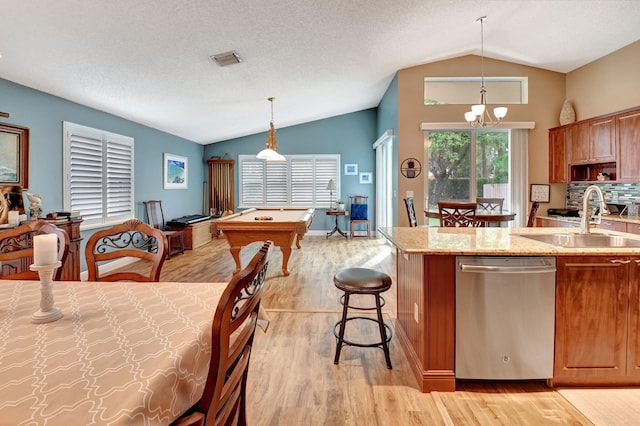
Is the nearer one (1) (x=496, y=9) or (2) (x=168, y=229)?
(1) (x=496, y=9)

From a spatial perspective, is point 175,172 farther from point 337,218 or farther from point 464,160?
point 464,160

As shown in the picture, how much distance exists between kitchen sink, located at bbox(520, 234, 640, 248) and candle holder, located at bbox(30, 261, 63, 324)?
8.84ft

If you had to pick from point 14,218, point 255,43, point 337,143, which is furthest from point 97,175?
point 337,143

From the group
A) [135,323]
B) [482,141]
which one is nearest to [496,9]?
[482,141]

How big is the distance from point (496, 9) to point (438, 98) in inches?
74.5

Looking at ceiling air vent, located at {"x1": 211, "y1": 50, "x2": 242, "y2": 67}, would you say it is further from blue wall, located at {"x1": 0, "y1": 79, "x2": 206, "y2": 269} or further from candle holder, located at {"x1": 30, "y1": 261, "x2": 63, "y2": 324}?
candle holder, located at {"x1": 30, "y1": 261, "x2": 63, "y2": 324}

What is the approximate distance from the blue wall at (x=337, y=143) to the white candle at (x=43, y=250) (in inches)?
315

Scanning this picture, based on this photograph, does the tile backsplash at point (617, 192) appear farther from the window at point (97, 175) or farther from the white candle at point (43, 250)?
the window at point (97, 175)

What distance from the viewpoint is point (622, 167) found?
4.51 metres

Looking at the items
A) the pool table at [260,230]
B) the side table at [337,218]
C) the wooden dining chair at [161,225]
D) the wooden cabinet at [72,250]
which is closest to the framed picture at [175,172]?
the wooden dining chair at [161,225]

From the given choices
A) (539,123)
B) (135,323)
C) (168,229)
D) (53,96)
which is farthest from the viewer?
(168,229)

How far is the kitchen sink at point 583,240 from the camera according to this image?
2430 millimetres

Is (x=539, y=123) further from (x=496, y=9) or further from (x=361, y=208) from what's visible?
(x=361, y=208)

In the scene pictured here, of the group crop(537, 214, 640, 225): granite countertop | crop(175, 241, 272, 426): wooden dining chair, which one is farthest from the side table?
crop(175, 241, 272, 426): wooden dining chair
